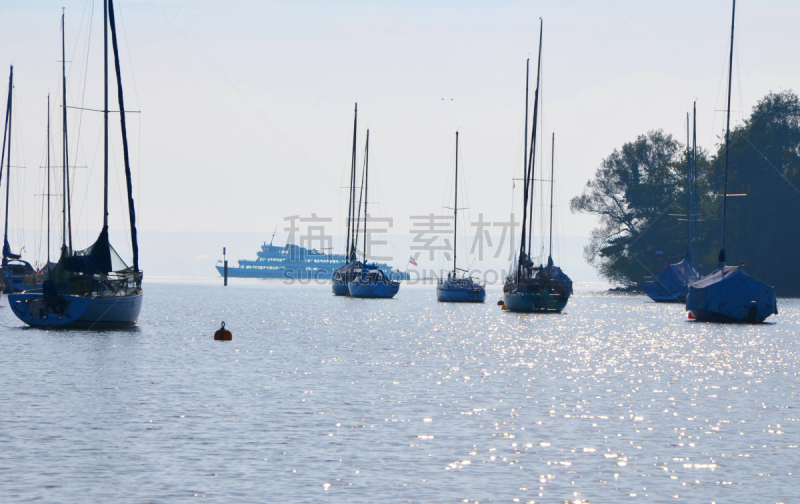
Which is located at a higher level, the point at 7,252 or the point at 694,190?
the point at 694,190

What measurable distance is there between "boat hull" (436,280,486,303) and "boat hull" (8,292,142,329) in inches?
1872

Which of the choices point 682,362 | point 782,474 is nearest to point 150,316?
point 682,362

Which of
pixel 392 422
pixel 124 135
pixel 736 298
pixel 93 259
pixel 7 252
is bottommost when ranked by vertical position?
pixel 392 422

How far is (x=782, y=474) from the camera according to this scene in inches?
709

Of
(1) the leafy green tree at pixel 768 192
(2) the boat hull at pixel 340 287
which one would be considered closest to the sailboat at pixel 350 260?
(2) the boat hull at pixel 340 287

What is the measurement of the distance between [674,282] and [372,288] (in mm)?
31250

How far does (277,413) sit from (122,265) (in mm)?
25817

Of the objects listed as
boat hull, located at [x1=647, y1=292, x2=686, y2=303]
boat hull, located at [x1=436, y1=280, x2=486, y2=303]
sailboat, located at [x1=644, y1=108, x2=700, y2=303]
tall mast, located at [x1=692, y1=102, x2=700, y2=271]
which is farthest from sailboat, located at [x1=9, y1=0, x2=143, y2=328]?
boat hull, located at [x1=647, y1=292, x2=686, y2=303]

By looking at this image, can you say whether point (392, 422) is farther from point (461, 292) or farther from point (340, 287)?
point (340, 287)

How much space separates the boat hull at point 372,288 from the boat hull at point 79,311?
55.8 m

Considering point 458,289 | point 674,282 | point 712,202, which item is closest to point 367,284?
point 458,289

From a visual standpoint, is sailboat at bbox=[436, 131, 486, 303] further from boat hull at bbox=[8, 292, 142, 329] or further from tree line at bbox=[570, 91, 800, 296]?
boat hull at bbox=[8, 292, 142, 329]

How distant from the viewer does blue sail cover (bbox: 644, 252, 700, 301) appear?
9906cm

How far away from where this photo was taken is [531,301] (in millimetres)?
70562
